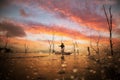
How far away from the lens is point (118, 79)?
6715 millimetres

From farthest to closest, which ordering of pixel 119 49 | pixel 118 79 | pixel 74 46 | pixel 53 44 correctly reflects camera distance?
pixel 74 46
pixel 53 44
pixel 119 49
pixel 118 79

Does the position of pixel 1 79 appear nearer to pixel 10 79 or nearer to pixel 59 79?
pixel 10 79

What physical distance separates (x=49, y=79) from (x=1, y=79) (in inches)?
83.8

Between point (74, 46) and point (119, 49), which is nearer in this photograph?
point (119, 49)

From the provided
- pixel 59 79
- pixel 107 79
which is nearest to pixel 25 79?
pixel 59 79

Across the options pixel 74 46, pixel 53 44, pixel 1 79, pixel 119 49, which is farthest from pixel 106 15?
pixel 74 46

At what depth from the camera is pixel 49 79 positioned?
7273 mm

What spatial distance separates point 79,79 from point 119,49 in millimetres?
26005

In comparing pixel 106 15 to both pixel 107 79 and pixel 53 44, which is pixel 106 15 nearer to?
pixel 107 79

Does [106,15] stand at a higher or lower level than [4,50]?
higher

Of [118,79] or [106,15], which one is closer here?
[118,79]

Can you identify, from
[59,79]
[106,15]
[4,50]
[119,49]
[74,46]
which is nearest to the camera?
[59,79]

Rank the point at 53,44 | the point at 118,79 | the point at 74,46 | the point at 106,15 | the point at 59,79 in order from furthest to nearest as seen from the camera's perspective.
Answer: the point at 74,46, the point at 53,44, the point at 106,15, the point at 59,79, the point at 118,79

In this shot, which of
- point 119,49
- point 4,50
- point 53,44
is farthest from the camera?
point 53,44
